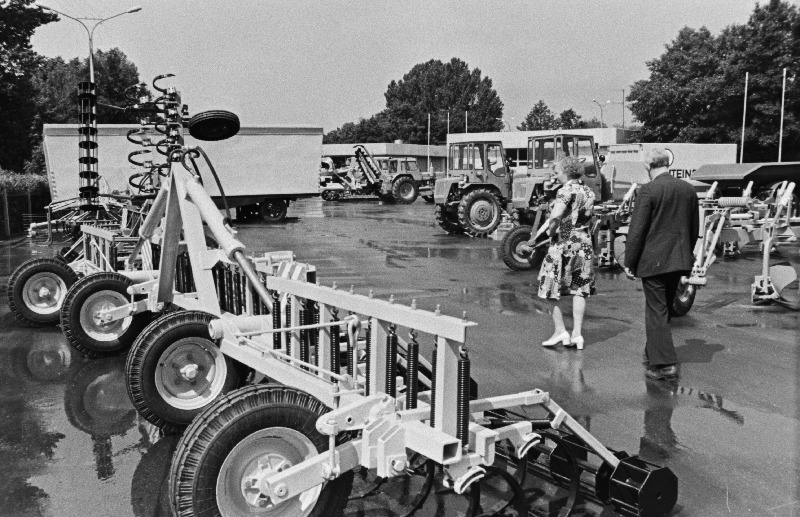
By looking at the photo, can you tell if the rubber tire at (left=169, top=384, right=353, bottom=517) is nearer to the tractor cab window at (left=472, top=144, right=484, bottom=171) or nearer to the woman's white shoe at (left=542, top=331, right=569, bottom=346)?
the woman's white shoe at (left=542, top=331, right=569, bottom=346)

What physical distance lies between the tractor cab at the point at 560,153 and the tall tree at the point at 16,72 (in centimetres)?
2393

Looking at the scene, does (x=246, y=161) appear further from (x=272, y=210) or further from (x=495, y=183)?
(x=495, y=183)

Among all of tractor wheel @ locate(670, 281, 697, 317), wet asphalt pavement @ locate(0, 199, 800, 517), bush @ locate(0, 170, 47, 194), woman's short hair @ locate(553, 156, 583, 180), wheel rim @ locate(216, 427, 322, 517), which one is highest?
woman's short hair @ locate(553, 156, 583, 180)

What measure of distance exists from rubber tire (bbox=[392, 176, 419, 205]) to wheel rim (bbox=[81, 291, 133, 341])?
107 ft

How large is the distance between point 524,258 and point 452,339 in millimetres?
10626

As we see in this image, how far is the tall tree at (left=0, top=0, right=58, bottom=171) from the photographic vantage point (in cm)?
3167

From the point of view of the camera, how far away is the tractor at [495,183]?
711 inches

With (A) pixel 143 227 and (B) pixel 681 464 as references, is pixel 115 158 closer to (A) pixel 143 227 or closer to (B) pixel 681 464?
(A) pixel 143 227

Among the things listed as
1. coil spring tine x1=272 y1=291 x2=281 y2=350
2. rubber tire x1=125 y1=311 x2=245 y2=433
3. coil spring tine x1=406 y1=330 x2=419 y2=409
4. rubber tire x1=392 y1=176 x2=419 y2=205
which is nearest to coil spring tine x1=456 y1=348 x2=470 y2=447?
coil spring tine x1=406 y1=330 x2=419 y2=409

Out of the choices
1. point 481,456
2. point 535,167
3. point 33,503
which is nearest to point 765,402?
point 481,456

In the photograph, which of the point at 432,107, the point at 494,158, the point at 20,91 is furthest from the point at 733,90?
the point at 432,107

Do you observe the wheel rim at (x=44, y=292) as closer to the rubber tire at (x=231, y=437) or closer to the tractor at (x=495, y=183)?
the rubber tire at (x=231, y=437)

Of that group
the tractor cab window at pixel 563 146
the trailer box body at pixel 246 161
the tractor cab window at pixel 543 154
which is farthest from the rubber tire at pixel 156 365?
the trailer box body at pixel 246 161

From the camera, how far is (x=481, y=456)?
3.22 m
